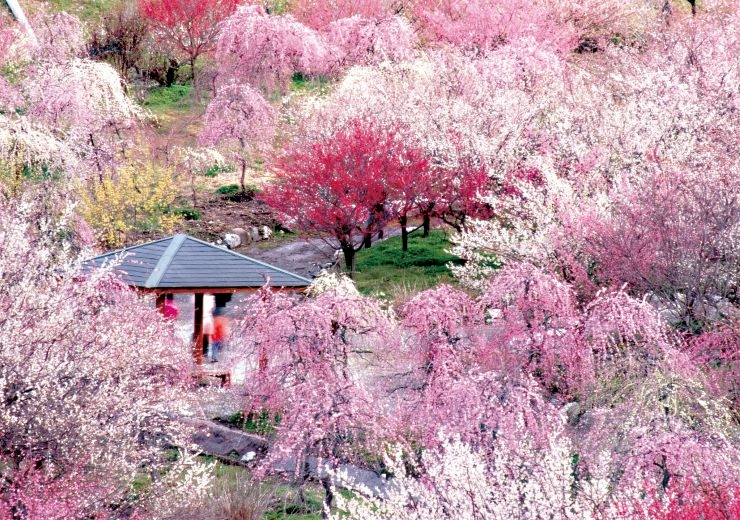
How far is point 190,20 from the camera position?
31.0 meters

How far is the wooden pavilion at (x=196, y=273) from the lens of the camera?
47.6 feet

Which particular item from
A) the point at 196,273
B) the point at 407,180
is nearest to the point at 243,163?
the point at 407,180

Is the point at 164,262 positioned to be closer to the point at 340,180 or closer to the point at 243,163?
the point at 340,180

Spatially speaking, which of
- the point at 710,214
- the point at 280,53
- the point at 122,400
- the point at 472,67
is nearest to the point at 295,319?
the point at 122,400

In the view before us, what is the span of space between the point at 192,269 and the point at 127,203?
6.69 meters

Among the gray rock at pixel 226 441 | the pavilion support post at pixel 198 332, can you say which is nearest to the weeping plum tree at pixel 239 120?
the pavilion support post at pixel 198 332

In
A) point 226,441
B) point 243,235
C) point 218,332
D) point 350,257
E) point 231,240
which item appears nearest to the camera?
point 226,441

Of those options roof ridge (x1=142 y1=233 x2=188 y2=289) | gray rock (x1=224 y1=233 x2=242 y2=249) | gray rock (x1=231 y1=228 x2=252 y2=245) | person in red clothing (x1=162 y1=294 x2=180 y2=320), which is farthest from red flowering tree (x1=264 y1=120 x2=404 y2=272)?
gray rock (x1=231 y1=228 x2=252 y2=245)

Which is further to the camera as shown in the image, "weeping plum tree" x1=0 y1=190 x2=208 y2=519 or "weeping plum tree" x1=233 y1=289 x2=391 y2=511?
"weeping plum tree" x1=233 y1=289 x2=391 y2=511

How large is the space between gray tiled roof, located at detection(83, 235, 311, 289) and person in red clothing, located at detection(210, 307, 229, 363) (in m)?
1.24

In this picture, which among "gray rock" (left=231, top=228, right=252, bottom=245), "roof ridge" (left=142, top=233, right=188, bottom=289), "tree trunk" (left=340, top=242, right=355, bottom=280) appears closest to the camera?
"roof ridge" (left=142, top=233, right=188, bottom=289)

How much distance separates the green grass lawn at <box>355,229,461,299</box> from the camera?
62.0 feet

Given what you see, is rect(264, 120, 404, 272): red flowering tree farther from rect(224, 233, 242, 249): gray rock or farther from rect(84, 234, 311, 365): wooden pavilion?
rect(224, 233, 242, 249): gray rock

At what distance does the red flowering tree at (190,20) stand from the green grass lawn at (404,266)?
12.0 metres
